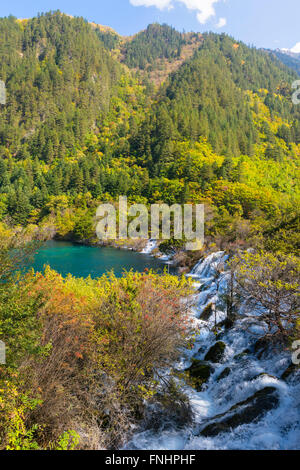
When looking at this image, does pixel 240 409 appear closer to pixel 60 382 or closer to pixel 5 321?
pixel 60 382

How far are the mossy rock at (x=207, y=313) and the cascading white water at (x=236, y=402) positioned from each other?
508cm

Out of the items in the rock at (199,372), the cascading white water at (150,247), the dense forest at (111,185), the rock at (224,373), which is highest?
the dense forest at (111,185)

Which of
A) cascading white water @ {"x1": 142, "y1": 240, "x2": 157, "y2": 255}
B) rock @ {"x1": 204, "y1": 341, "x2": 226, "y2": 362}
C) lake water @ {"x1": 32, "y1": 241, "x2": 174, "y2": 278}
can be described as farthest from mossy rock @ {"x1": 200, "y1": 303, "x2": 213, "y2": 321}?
cascading white water @ {"x1": 142, "y1": 240, "x2": 157, "y2": 255}

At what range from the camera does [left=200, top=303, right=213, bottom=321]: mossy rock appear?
25.3 metres

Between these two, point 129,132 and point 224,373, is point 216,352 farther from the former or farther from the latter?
point 129,132

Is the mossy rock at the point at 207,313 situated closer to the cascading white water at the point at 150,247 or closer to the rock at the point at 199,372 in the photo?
the rock at the point at 199,372

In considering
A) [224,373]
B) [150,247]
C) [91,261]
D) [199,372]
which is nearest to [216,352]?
[199,372]

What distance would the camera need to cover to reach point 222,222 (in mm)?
55969

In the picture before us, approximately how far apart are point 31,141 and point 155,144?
51396 millimetres

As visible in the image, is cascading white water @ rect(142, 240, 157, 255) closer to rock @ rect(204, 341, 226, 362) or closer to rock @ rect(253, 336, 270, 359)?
rock @ rect(204, 341, 226, 362)

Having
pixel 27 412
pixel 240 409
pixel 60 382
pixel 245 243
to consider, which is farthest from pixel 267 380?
pixel 245 243

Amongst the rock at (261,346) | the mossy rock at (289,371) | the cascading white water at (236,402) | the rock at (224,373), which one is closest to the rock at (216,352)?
the cascading white water at (236,402)

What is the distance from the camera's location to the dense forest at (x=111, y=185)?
10.8 meters

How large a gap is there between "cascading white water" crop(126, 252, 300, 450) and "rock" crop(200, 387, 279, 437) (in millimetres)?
182
